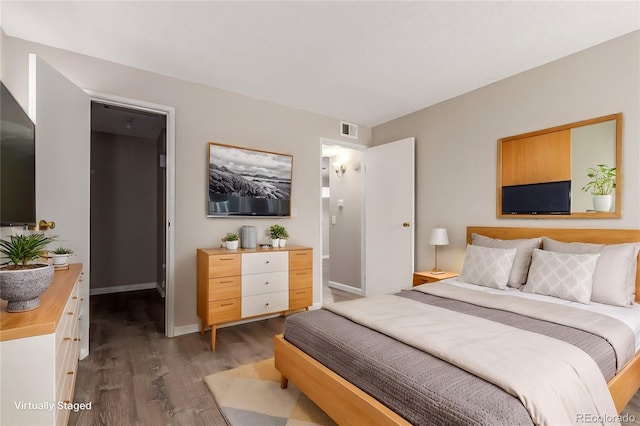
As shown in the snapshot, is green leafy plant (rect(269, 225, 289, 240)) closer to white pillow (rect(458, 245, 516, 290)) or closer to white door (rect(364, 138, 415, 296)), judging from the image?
white door (rect(364, 138, 415, 296))

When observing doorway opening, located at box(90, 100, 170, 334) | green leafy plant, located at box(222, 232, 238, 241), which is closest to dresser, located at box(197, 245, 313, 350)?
green leafy plant, located at box(222, 232, 238, 241)

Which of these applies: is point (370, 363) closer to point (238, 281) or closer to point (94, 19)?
point (238, 281)

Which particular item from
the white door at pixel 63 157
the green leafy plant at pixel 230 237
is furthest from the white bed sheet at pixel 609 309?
the white door at pixel 63 157

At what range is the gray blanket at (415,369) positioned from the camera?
111cm

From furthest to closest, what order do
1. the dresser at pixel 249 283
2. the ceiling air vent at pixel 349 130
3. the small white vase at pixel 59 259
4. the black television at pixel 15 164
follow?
the ceiling air vent at pixel 349 130
the dresser at pixel 249 283
the small white vase at pixel 59 259
the black television at pixel 15 164

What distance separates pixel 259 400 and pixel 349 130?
356 cm

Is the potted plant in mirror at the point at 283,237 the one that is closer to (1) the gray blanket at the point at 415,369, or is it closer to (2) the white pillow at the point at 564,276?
(1) the gray blanket at the point at 415,369

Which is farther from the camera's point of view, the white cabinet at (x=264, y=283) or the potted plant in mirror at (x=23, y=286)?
the white cabinet at (x=264, y=283)

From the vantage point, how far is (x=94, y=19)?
2.27m

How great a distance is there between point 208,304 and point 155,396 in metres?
0.88

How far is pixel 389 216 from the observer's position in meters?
4.26

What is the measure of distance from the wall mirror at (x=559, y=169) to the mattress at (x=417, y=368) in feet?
4.44

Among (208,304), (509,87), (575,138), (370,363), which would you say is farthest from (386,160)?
(370,363)

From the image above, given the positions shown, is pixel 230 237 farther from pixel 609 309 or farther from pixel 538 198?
pixel 609 309
